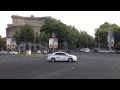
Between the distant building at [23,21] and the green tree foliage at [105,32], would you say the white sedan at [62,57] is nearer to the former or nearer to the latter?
the green tree foliage at [105,32]

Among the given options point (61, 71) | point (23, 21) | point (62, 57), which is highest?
point (23, 21)

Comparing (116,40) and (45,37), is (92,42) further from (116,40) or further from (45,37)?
(45,37)

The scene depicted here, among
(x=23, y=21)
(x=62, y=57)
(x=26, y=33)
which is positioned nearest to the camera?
(x=62, y=57)

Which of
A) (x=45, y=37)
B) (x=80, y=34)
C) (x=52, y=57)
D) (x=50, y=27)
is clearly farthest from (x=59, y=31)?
(x=52, y=57)

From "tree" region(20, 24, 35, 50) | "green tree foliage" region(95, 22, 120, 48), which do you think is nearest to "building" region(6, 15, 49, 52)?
"green tree foliage" region(95, 22, 120, 48)

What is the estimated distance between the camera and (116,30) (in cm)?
9112

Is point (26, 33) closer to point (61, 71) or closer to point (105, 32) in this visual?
point (105, 32)

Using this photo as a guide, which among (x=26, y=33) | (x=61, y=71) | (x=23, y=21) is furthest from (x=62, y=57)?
(x=23, y=21)

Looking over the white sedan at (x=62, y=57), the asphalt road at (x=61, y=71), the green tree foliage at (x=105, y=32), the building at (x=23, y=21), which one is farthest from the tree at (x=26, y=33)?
the asphalt road at (x=61, y=71)

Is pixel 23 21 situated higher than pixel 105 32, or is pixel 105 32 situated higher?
pixel 23 21

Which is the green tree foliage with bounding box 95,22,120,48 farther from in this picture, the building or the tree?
the building

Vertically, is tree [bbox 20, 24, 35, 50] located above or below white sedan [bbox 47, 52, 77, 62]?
above
